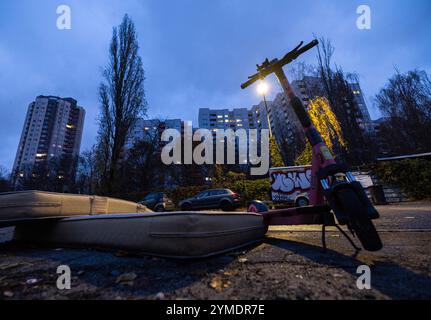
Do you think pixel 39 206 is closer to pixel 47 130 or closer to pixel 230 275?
pixel 230 275

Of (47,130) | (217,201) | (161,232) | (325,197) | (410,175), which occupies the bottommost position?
(217,201)

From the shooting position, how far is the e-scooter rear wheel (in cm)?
173

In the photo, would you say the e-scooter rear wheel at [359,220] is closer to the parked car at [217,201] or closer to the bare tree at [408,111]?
the parked car at [217,201]

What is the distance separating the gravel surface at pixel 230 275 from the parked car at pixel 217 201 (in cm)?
917

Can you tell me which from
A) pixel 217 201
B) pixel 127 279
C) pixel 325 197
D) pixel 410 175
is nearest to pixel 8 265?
pixel 127 279

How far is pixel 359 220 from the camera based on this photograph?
1812 mm

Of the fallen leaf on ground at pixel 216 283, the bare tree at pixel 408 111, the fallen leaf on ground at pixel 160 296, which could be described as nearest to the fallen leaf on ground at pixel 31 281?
the fallen leaf on ground at pixel 160 296

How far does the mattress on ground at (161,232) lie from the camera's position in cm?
173

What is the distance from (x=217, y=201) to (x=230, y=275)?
10137mm

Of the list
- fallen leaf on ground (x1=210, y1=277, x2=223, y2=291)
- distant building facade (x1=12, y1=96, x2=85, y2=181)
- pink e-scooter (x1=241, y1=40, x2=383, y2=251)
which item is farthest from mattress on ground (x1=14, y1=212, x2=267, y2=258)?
distant building facade (x1=12, y1=96, x2=85, y2=181)

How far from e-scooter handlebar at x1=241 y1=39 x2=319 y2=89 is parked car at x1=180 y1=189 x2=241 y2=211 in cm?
867

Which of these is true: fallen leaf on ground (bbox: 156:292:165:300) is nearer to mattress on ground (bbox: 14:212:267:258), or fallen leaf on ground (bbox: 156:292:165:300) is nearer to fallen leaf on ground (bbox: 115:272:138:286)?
fallen leaf on ground (bbox: 115:272:138:286)
